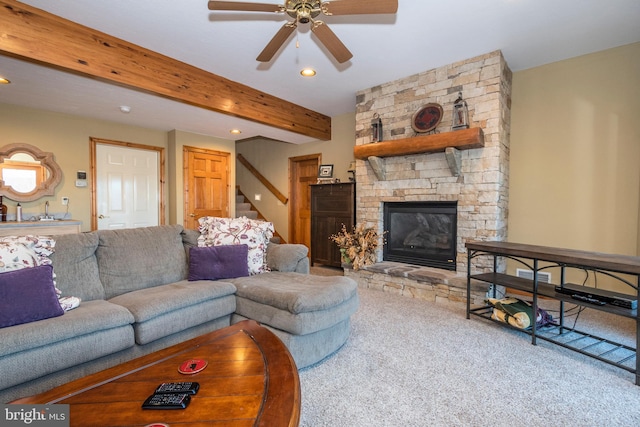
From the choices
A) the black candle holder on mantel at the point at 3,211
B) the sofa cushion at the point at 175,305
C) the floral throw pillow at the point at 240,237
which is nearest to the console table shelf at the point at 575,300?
the floral throw pillow at the point at 240,237

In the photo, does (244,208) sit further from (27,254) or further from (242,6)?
(242,6)

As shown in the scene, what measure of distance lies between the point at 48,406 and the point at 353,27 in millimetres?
3129

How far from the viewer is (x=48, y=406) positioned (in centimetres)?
100

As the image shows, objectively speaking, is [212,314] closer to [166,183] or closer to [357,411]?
[357,411]

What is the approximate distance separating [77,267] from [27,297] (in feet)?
1.72

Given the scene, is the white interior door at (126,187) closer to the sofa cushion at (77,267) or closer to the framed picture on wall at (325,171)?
the framed picture on wall at (325,171)

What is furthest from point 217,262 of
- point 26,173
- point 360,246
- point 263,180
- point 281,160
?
point 263,180

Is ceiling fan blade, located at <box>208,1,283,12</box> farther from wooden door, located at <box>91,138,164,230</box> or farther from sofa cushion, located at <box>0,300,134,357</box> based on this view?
wooden door, located at <box>91,138,164,230</box>

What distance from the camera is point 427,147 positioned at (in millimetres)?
3529

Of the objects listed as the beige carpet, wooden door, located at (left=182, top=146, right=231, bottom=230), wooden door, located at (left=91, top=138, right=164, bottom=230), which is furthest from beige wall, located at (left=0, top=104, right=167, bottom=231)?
the beige carpet

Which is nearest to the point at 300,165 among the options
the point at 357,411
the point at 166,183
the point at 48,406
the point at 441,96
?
the point at 166,183

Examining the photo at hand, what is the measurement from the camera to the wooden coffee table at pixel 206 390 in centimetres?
96

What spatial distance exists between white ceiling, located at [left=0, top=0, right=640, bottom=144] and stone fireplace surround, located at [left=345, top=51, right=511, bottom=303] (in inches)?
6.8

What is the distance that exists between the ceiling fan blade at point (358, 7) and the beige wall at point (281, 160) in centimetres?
328
